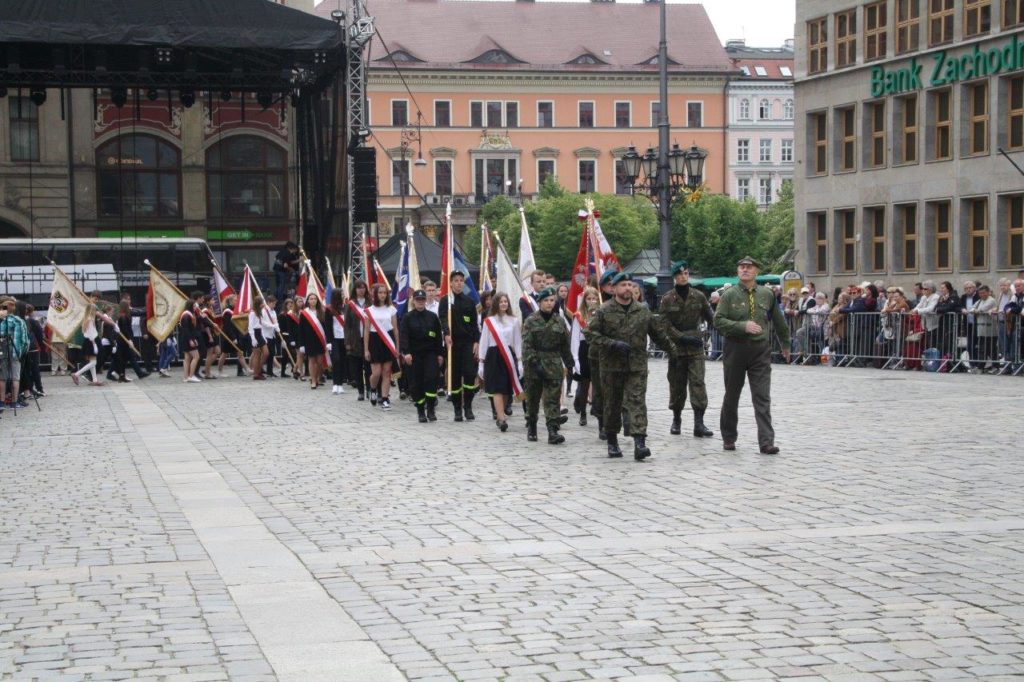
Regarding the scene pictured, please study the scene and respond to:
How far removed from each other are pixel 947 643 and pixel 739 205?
253 ft

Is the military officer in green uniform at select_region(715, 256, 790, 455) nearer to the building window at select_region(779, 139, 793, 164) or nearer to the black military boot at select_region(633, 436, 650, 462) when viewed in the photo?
the black military boot at select_region(633, 436, 650, 462)

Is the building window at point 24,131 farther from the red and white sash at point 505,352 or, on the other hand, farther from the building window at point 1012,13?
the red and white sash at point 505,352

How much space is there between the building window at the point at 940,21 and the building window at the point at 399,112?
61.8 metres

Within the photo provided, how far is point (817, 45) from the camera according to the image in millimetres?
49219

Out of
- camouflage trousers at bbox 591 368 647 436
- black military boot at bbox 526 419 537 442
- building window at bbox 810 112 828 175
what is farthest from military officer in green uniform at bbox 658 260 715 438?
building window at bbox 810 112 828 175

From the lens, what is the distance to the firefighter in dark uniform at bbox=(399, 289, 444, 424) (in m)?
18.4

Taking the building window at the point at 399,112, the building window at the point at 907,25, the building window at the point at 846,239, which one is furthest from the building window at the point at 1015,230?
the building window at the point at 399,112

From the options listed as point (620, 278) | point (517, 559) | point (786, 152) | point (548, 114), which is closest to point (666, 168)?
point (620, 278)

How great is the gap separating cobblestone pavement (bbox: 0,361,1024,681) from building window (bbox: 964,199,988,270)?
28.1 meters

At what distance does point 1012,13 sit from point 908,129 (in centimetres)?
553

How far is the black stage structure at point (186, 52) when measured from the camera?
29188 millimetres

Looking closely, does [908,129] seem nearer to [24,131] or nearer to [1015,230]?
[1015,230]

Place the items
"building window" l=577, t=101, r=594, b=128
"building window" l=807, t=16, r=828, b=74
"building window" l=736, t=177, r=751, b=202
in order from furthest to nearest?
1. "building window" l=736, t=177, r=751, b=202
2. "building window" l=577, t=101, r=594, b=128
3. "building window" l=807, t=16, r=828, b=74

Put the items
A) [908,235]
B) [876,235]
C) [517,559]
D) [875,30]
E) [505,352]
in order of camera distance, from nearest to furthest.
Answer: [517,559] < [505,352] < [908,235] < [875,30] < [876,235]
